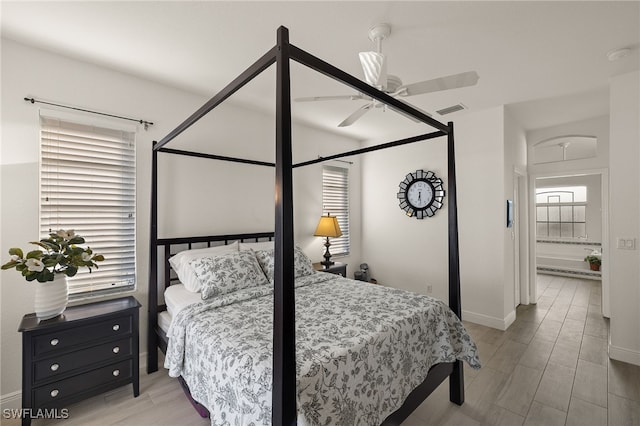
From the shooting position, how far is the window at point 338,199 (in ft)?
14.6

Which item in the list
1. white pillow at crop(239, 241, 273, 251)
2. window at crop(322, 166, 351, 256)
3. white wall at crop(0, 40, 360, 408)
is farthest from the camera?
window at crop(322, 166, 351, 256)

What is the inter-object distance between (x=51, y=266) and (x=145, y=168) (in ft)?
3.61

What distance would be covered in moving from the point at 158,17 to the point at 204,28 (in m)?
0.28

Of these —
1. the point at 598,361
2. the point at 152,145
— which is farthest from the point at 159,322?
the point at 598,361

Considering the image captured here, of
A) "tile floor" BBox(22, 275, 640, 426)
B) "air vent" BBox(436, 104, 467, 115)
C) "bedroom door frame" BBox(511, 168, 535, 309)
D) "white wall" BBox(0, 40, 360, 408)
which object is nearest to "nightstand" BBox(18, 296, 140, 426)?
"tile floor" BBox(22, 275, 640, 426)

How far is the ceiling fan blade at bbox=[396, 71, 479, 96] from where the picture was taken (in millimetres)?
1654

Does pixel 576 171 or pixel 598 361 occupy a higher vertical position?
pixel 576 171

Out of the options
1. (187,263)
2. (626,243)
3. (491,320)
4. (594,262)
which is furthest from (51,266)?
(594,262)

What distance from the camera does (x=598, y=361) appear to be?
8.63 feet

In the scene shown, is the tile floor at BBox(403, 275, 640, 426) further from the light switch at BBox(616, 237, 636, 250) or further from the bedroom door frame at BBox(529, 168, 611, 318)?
the light switch at BBox(616, 237, 636, 250)

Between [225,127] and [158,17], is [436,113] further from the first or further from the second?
[158,17]

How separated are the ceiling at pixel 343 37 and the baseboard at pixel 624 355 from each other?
8.54 ft

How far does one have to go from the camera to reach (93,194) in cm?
238

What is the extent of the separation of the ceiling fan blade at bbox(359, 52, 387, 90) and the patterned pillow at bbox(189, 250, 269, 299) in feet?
6.01
